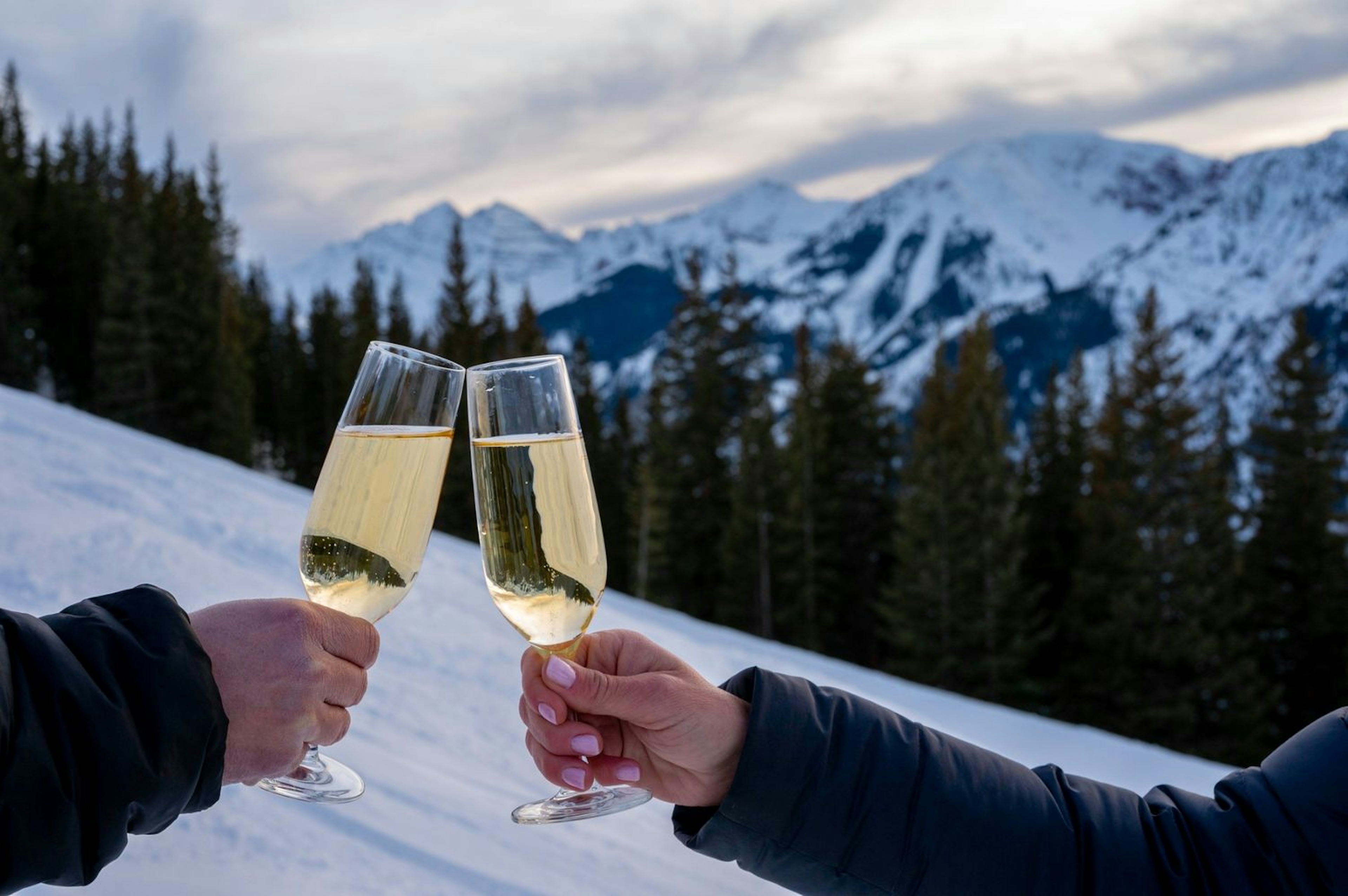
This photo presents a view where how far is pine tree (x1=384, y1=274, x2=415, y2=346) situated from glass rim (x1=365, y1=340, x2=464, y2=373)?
1570 inches

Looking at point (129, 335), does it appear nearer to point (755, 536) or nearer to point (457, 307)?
point (457, 307)

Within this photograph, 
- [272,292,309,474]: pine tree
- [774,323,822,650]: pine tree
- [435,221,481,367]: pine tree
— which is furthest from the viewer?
[272,292,309,474]: pine tree

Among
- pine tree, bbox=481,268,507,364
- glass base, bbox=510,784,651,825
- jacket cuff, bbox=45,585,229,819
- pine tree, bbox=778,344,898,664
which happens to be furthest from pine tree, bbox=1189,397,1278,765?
jacket cuff, bbox=45,585,229,819

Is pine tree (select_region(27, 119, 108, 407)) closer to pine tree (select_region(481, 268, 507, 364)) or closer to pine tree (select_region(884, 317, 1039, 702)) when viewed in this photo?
pine tree (select_region(481, 268, 507, 364))

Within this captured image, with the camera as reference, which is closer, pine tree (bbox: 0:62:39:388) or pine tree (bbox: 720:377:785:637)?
pine tree (bbox: 720:377:785:637)

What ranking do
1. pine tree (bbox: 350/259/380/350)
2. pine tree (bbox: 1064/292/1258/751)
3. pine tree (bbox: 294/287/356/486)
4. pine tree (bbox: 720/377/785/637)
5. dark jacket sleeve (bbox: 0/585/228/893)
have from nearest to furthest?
dark jacket sleeve (bbox: 0/585/228/893), pine tree (bbox: 1064/292/1258/751), pine tree (bbox: 720/377/785/637), pine tree (bbox: 350/259/380/350), pine tree (bbox: 294/287/356/486)

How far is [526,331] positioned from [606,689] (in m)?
36.0

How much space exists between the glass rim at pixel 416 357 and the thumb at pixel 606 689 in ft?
1.63

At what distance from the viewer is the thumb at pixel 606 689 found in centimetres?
154

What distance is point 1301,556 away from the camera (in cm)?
2850

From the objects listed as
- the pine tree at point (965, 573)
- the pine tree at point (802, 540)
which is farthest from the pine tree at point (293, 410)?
the pine tree at point (965, 573)

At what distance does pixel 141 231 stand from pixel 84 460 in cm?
3366

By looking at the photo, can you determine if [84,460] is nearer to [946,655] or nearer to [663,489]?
[946,655]

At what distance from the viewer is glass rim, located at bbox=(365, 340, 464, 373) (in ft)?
5.37
